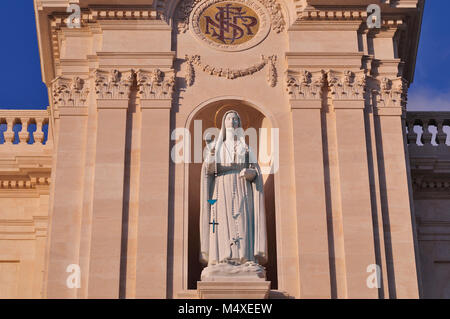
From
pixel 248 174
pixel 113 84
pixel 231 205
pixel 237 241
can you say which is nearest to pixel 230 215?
pixel 231 205

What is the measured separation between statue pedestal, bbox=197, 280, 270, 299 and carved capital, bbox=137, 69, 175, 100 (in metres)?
4.11

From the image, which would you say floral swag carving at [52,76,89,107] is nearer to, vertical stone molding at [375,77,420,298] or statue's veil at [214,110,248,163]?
statue's veil at [214,110,248,163]

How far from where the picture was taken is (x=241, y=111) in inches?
796

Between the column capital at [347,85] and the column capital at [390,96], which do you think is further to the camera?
the column capital at [390,96]

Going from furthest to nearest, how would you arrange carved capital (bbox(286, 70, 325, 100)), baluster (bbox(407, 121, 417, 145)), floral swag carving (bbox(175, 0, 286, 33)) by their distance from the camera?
baluster (bbox(407, 121, 417, 145)), floral swag carving (bbox(175, 0, 286, 33)), carved capital (bbox(286, 70, 325, 100))

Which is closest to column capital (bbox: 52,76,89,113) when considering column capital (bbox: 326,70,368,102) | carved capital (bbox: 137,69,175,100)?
carved capital (bbox: 137,69,175,100)

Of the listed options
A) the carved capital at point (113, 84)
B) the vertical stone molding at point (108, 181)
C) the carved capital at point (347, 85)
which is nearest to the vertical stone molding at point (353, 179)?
the carved capital at point (347, 85)

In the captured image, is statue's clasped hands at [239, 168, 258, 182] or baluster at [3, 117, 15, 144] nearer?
statue's clasped hands at [239, 168, 258, 182]

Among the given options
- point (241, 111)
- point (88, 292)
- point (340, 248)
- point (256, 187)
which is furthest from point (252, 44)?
point (88, 292)

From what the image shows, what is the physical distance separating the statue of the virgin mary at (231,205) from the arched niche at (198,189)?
0.64 meters

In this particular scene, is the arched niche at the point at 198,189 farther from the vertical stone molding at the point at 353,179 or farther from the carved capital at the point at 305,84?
the vertical stone molding at the point at 353,179

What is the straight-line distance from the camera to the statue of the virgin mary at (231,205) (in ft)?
57.5

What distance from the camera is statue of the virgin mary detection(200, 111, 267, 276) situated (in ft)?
57.5

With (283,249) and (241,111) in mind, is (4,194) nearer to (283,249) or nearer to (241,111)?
(241,111)
